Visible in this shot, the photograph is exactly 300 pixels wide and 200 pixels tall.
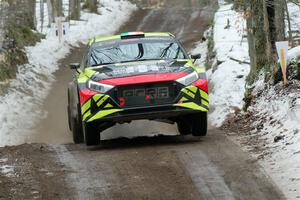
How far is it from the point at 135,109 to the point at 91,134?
0.93 m

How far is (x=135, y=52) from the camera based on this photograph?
35.5 feet

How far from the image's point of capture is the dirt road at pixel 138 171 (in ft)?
22.3

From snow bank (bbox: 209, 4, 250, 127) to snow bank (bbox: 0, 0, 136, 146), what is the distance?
5.46 meters

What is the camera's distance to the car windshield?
10.7m

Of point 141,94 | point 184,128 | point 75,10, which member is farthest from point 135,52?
point 75,10

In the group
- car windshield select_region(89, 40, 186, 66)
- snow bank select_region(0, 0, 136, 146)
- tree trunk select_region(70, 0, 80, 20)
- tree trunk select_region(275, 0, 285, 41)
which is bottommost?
snow bank select_region(0, 0, 136, 146)

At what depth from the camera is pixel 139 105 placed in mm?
9500

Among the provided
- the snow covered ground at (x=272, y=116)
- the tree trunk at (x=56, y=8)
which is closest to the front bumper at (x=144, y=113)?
the snow covered ground at (x=272, y=116)

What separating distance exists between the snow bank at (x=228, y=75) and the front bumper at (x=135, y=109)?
5.33 m

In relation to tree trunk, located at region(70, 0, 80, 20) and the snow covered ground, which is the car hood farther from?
tree trunk, located at region(70, 0, 80, 20)

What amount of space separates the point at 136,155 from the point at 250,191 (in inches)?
98.7

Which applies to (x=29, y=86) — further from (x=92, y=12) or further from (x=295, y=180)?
(x=92, y=12)

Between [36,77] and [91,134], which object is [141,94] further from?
[36,77]

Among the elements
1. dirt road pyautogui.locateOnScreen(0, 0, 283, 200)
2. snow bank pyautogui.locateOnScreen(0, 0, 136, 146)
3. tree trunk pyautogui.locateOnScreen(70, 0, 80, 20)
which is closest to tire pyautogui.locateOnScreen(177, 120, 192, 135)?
dirt road pyautogui.locateOnScreen(0, 0, 283, 200)
